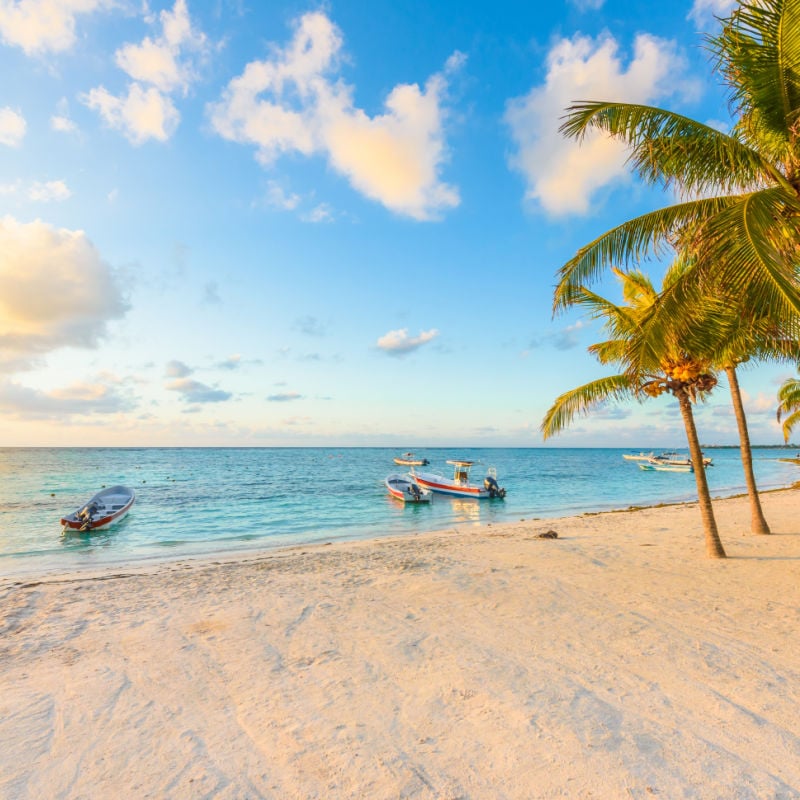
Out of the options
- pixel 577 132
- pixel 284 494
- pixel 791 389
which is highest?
pixel 577 132

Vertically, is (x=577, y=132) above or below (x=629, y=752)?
above

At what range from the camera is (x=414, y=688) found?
15.3ft

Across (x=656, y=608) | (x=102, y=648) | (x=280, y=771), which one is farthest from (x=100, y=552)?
(x=656, y=608)

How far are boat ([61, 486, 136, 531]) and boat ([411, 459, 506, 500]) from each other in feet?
62.5

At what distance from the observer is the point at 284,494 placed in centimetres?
3641

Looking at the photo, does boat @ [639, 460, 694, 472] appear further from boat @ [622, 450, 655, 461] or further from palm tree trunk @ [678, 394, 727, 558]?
palm tree trunk @ [678, 394, 727, 558]

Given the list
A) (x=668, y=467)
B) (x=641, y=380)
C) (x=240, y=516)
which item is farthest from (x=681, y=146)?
(x=668, y=467)

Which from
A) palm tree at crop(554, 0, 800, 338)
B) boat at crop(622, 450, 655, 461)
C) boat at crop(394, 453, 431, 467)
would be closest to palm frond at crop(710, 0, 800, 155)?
palm tree at crop(554, 0, 800, 338)

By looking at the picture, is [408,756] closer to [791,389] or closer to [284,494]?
[791,389]

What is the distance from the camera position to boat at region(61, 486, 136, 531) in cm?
1952

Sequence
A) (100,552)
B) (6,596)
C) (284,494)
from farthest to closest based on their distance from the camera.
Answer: (284,494) → (100,552) → (6,596)

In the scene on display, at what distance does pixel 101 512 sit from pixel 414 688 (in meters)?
22.8

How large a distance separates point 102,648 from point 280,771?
13.6ft

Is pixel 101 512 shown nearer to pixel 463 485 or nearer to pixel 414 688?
pixel 463 485
